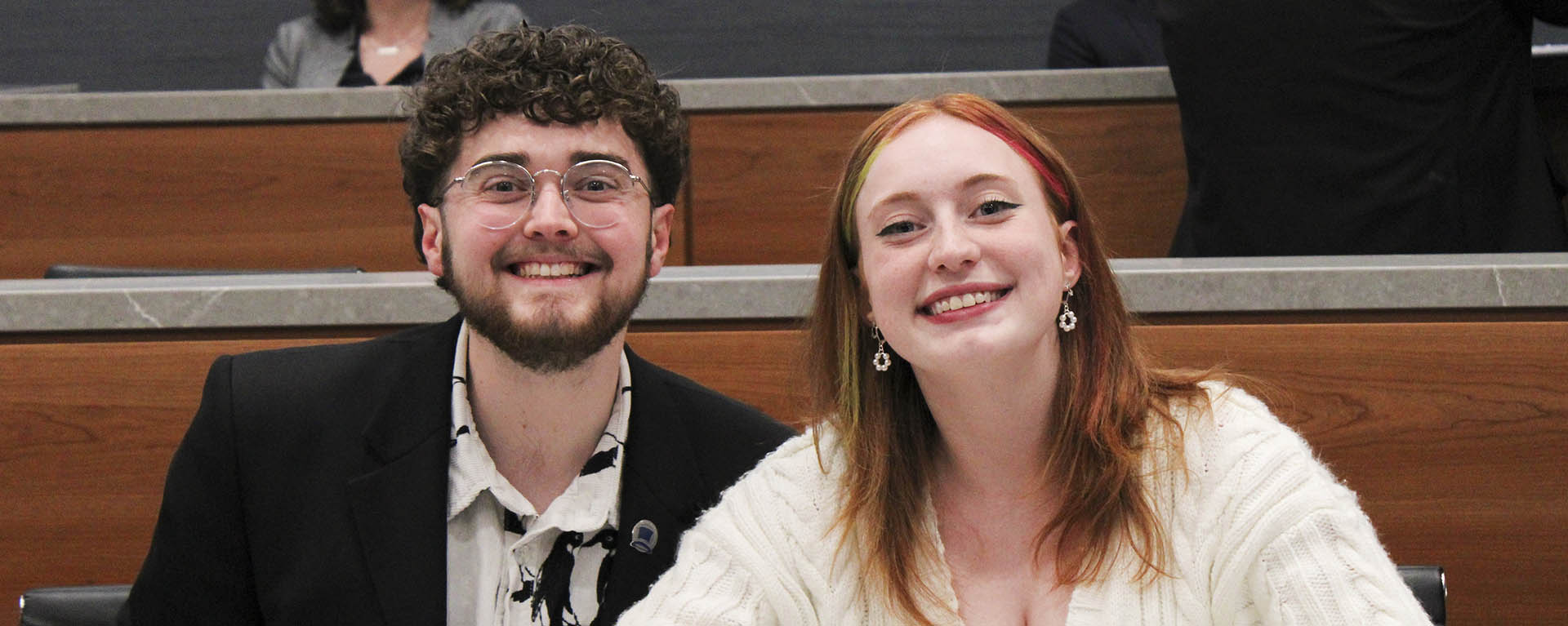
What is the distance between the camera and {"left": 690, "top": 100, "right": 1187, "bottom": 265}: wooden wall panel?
8.04 feet

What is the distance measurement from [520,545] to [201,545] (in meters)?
0.29

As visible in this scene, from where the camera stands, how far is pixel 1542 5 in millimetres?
1872

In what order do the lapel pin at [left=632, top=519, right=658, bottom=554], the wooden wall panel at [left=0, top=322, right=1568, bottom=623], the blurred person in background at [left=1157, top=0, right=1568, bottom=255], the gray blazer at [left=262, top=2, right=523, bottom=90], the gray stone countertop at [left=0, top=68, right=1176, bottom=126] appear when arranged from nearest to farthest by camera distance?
the lapel pin at [left=632, top=519, right=658, bottom=554] → the wooden wall panel at [left=0, top=322, right=1568, bottom=623] → the blurred person in background at [left=1157, top=0, right=1568, bottom=255] → the gray stone countertop at [left=0, top=68, right=1176, bottom=126] → the gray blazer at [left=262, top=2, right=523, bottom=90]

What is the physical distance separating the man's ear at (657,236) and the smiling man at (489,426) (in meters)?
0.01

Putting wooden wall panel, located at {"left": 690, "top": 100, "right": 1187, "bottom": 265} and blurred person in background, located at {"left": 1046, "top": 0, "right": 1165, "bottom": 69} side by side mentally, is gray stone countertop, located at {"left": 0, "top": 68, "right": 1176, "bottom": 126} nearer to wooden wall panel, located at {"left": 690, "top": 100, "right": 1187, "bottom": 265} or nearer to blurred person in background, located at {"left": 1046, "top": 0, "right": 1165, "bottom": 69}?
wooden wall panel, located at {"left": 690, "top": 100, "right": 1187, "bottom": 265}

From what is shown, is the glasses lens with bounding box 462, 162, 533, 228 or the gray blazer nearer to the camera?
the glasses lens with bounding box 462, 162, 533, 228

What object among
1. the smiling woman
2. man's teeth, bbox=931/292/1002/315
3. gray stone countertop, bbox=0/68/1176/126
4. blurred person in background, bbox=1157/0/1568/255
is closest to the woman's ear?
the smiling woman

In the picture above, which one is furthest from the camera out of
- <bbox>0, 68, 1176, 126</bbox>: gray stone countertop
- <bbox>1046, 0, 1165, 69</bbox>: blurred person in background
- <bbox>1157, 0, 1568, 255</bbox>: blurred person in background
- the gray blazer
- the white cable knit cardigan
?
the gray blazer

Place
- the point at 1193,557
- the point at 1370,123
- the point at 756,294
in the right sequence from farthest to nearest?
the point at 1370,123, the point at 756,294, the point at 1193,557

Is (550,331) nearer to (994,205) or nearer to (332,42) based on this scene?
(994,205)

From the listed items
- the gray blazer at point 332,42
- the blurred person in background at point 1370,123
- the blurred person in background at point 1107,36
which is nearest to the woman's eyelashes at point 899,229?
the blurred person in background at point 1370,123

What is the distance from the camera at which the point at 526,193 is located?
1393mm

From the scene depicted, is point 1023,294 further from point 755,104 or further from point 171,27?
point 171,27

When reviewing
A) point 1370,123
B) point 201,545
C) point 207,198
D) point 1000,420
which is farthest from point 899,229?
point 207,198
